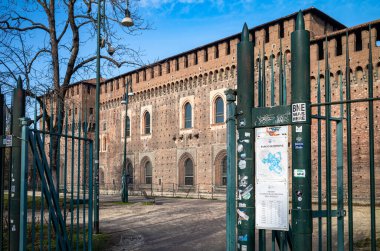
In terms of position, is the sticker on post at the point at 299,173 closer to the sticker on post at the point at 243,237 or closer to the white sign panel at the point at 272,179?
the white sign panel at the point at 272,179

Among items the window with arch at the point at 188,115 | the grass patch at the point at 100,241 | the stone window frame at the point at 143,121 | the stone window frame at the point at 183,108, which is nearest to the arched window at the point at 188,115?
the window with arch at the point at 188,115

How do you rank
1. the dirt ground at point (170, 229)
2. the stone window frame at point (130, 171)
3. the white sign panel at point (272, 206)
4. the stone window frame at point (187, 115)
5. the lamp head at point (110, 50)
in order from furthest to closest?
the stone window frame at point (130, 171), the stone window frame at point (187, 115), the lamp head at point (110, 50), the dirt ground at point (170, 229), the white sign panel at point (272, 206)

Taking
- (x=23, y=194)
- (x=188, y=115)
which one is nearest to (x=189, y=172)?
(x=188, y=115)

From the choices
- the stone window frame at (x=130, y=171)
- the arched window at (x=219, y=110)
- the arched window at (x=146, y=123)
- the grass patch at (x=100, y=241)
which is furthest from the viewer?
the stone window frame at (x=130, y=171)

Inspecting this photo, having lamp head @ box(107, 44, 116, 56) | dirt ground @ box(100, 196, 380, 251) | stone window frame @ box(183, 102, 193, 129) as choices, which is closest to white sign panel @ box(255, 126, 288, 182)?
dirt ground @ box(100, 196, 380, 251)

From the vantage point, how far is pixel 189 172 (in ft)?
90.2

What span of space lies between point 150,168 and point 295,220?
27615 millimetres

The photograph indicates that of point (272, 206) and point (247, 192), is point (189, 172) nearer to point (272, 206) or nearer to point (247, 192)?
point (247, 192)

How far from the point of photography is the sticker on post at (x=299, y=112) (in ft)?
11.1

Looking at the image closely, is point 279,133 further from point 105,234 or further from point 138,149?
point 138,149

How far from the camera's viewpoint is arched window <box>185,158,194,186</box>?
27172mm

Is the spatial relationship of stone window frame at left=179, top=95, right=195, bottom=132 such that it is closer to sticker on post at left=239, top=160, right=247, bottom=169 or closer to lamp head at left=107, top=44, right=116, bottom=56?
lamp head at left=107, top=44, right=116, bottom=56

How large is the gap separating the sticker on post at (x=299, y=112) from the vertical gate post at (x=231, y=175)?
2.19 ft

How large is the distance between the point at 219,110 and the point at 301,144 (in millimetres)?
22180
